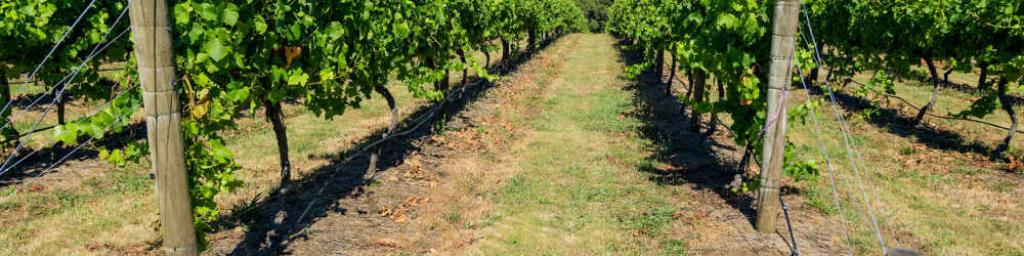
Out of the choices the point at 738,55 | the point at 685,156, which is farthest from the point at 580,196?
the point at 685,156

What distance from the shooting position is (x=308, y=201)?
27.0 ft

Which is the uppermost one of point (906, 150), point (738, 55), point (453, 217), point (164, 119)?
point (738, 55)

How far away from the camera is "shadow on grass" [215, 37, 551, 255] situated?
6.88m

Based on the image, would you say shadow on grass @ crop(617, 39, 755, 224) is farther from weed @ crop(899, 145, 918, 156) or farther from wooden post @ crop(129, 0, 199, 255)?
wooden post @ crop(129, 0, 199, 255)

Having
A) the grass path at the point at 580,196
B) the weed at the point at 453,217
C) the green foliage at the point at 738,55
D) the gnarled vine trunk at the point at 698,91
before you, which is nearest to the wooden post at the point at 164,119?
the grass path at the point at 580,196

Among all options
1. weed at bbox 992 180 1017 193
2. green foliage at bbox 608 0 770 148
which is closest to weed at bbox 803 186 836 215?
green foliage at bbox 608 0 770 148

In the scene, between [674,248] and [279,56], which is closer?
[279,56]

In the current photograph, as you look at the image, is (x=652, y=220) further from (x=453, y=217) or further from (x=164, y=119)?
(x=164, y=119)

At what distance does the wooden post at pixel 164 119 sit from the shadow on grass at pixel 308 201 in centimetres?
325

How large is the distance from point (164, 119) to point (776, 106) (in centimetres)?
560

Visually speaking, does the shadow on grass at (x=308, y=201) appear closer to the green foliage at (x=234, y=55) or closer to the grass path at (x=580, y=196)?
the green foliage at (x=234, y=55)

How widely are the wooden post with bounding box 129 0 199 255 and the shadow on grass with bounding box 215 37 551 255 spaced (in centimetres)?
325

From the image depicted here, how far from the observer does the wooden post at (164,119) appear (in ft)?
9.78

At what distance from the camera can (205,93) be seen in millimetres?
4816
